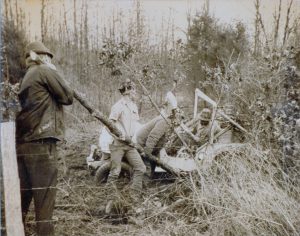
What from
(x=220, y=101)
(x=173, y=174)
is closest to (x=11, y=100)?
(x=173, y=174)

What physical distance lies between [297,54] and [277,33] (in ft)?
1.49

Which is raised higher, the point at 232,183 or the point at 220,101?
the point at 220,101

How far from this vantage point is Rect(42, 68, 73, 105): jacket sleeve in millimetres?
3854

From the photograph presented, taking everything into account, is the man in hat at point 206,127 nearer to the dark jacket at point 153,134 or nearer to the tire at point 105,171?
the dark jacket at point 153,134

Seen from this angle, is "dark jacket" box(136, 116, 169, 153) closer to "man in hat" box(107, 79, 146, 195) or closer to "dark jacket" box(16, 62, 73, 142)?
"man in hat" box(107, 79, 146, 195)

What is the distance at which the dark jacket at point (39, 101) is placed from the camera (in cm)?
386

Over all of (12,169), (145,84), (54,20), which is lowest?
(12,169)

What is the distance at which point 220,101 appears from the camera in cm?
551

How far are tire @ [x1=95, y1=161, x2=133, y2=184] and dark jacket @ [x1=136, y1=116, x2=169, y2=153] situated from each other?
0.41 m

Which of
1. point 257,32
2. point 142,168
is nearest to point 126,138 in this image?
point 142,168

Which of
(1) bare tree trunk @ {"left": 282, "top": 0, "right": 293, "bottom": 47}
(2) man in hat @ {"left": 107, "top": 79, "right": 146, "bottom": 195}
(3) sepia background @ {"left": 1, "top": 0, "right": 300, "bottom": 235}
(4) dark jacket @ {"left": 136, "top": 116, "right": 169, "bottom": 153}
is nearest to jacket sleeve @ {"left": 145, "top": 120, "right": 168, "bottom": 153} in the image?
(4) dark jacket @ {"left": 136, "top": 116, "right": 169, "bottom": 153}

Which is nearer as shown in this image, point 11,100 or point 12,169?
point 12,169

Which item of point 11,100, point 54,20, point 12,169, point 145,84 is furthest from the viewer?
point 145,84

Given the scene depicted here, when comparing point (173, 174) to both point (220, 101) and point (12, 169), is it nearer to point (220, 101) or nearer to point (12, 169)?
point (220, 101)
